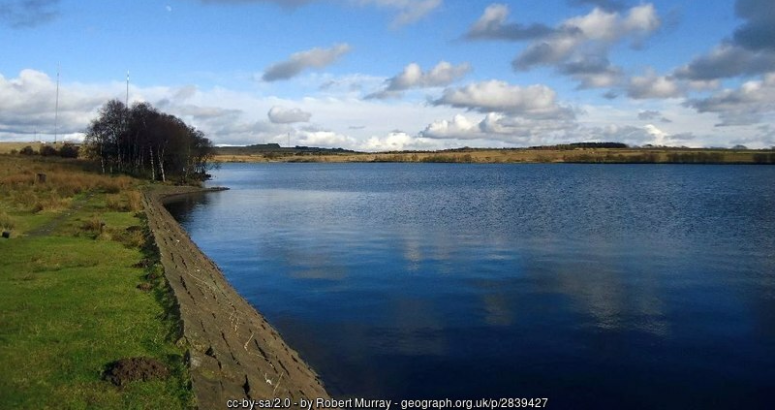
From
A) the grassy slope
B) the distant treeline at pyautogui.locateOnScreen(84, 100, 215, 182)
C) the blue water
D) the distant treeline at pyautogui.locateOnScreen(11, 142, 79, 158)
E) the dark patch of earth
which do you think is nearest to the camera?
the grassy slope

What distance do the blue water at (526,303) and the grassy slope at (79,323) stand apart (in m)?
4.56

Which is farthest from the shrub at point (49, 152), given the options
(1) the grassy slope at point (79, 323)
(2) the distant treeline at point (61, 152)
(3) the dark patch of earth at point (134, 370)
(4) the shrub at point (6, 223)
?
(3) the dark patch of earth at point (134, 370)

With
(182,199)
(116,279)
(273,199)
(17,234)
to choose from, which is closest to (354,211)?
(273,199)

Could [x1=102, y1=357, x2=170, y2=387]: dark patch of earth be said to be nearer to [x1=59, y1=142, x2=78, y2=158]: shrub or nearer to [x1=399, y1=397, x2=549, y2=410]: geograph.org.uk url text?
[x1=399, y1=397, x2=549, y2=410]: geograph.org.uk url text

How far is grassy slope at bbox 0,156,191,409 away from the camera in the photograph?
951 centimetres

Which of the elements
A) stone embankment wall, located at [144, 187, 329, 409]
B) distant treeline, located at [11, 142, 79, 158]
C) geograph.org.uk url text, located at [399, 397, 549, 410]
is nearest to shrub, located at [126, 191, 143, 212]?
stone embankment wall, located at [144, 187, 329, 409]

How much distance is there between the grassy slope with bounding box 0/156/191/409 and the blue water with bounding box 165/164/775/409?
15.0ft

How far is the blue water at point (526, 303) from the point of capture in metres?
14.9

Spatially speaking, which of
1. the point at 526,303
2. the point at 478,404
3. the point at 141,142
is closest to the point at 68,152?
the point at 141,142

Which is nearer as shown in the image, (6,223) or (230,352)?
(230,352)

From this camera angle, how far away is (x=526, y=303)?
21.8 metres

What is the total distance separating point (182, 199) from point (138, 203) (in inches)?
1186

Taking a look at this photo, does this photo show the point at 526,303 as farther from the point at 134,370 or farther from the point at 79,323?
the point at 134,370

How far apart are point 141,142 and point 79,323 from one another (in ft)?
261
